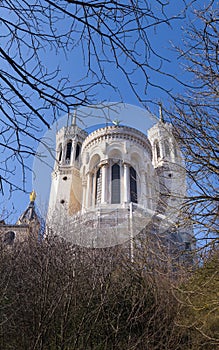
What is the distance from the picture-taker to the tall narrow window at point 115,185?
2445cm

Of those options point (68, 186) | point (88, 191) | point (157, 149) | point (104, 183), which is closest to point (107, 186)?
point (104, 183)

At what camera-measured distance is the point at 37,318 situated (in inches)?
227

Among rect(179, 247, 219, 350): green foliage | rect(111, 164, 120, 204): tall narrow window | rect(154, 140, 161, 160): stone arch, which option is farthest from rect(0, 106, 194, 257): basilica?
rect(179, 247, 219, 350): green foliage

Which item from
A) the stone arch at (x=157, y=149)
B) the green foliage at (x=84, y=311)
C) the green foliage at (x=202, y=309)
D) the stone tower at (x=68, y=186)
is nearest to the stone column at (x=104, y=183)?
the stone tower at (x=68, y=186)

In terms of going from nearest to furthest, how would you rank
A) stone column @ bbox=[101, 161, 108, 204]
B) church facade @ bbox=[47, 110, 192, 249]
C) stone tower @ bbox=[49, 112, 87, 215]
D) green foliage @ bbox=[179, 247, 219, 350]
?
green foliage @ bbox=[179, 247, 219, 350] → church facade @ bbox=[47, 110, 192, 249] → stone column @ bbox=[101, 161, 108, 204] → stone tower @ bbox=[49, 112, 87, 215]

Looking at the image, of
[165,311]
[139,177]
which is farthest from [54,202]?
[165,311]

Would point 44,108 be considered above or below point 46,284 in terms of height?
above

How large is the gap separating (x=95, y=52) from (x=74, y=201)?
83.2 feet

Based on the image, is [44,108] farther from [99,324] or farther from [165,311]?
[165,311]

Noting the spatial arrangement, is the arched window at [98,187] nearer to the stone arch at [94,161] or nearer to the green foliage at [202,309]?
the stone arch at [94,161]

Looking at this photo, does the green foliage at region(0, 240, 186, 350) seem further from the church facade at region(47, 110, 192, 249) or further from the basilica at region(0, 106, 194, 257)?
the church facade at region(47, 110, 192, 249)

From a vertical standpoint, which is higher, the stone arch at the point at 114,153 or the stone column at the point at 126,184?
the stone arch at the point at 114,153

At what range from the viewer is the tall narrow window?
80.2 feet

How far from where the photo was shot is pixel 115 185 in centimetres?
2520
